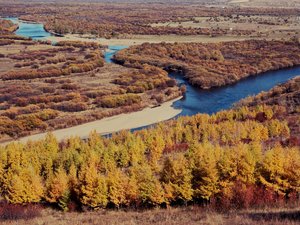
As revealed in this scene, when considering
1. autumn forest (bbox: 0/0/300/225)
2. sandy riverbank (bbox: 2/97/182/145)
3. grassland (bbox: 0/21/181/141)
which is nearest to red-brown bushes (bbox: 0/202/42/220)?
autumn forest (bbox: 0/0/300/225)

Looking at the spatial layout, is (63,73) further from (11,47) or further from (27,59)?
(11,47)

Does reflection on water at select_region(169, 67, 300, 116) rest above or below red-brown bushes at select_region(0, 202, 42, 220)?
below

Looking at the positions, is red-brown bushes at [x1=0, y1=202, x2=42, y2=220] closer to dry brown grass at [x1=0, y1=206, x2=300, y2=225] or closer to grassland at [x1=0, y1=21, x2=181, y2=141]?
dry brown grass at [x1=0, y1=206, x2=300, y2=225]

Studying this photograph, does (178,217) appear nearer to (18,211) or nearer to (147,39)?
(18,211)

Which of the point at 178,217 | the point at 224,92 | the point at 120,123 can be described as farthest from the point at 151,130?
the point at 224,92

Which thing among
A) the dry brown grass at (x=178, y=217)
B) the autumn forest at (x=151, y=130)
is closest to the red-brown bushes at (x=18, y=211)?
the autumn forest at (x=151, y=130)

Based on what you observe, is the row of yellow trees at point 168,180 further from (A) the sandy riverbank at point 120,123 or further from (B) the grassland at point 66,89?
(B) the grassland at point 66,89

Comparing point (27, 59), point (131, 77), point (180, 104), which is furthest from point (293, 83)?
point (27, 59)
